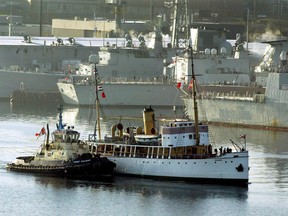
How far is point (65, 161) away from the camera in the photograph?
78875mm

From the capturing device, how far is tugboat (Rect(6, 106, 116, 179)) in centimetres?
7806

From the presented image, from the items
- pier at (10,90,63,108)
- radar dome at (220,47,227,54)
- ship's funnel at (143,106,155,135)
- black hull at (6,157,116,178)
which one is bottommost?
black hull at (6,157,116,178)

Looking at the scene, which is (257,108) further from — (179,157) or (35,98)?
(35,98)

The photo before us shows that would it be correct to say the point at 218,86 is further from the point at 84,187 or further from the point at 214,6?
the point at 214,6

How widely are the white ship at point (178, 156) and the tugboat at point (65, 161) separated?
2.98 ft

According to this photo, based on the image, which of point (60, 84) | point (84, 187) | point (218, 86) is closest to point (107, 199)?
point (84, 187)

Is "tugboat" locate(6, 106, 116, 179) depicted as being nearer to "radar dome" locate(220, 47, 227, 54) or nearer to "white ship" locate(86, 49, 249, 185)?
"white ship" locate(86, 49, 249, 185)

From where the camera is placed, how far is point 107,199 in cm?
7369

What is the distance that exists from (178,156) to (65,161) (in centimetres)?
544

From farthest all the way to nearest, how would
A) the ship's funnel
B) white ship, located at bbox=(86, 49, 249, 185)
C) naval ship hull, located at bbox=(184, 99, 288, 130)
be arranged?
naval ship hull, located at bbox=(184, 99, 288, 130) → the ship's funnel → white ship, located at bbox=(86, 49, 249, 185)

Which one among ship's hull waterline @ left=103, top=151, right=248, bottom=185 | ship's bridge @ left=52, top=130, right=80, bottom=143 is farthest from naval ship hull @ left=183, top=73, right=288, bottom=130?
ship's hull waterline @ left=103, top=151, right=248, bottom=185

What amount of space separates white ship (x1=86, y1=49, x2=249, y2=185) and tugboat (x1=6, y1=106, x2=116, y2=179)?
0.91 meters

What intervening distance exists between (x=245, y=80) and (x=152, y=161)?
1625 inches

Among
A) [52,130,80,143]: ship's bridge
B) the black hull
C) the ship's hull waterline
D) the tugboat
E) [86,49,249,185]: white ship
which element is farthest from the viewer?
[52,130,80,143]: ship's bridge
